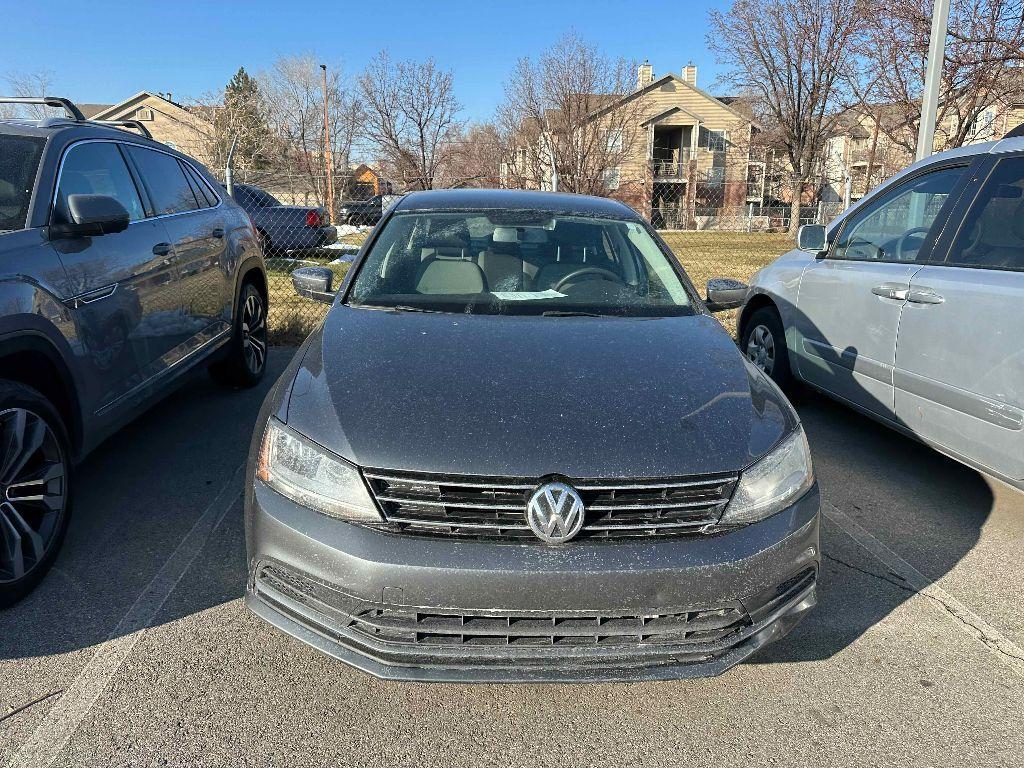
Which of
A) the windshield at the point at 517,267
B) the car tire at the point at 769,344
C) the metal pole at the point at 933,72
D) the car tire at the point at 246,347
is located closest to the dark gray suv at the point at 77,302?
the car tire at the point at 246,347

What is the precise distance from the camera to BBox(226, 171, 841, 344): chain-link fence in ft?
31.4

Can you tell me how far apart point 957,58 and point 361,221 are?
13398 millimetres

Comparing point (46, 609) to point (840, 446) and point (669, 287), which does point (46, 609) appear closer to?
point (669, 287)

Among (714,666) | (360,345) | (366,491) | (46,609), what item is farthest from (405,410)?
(46,609)

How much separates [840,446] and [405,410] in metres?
3.51

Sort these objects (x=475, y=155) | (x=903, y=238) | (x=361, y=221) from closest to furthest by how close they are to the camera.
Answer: (x=903, y=238), (x=361, y=221), (x=475, y=155)

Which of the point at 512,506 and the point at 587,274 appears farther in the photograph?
the point at 587,274

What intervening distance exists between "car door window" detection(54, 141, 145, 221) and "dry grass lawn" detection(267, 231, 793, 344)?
184 cm

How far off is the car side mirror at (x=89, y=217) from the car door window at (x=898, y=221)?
160 inches

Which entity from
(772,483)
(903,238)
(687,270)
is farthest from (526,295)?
(687,270)

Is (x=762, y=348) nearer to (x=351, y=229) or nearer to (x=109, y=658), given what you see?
(x=109, y=658)

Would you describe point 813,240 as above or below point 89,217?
below

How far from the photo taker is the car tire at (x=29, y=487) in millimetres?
2701

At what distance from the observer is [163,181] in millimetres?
4586
